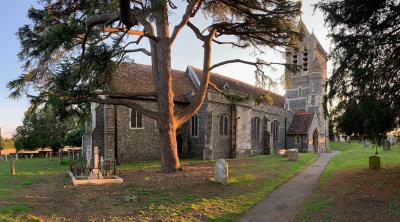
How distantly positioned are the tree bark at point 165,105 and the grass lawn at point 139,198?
130cm

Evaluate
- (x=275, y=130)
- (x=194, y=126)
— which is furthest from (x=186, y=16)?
(x=275, y=130)

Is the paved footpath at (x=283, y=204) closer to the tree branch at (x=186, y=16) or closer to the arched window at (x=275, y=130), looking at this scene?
the tree branch at (x=186, y=16)

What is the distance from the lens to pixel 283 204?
10930 millimetres

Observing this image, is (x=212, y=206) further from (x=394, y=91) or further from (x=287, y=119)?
(x=287, y=119)

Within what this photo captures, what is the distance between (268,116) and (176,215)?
97.1 ft

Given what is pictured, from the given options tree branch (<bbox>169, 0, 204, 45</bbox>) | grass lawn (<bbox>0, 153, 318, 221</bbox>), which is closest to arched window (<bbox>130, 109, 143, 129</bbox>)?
tree branch (<bbox>169, 0, 204, 45</bbox>)

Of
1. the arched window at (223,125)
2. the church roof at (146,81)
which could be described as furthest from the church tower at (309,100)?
the arched window at (223,125)

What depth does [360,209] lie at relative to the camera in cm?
945

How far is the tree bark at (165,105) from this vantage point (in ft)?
55.2

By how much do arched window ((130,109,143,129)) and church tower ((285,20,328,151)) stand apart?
899 inches

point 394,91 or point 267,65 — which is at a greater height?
point 267,65

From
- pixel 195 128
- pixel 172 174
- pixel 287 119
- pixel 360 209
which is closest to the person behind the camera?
pixel 360 209

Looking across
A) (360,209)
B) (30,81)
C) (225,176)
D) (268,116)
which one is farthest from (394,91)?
(268,116)

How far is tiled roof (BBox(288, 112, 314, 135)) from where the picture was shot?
4300 centimetres
